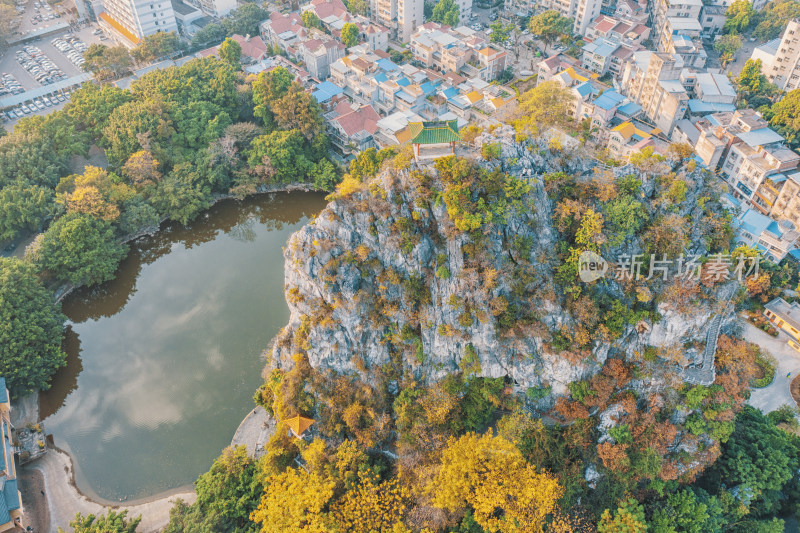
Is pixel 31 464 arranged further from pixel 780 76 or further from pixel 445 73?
pixel 780 76

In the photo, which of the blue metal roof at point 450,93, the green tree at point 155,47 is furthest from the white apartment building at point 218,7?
the blue metal roof at point 450,93

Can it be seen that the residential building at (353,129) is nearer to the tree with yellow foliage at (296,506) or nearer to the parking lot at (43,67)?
the parking lot at (43,67)

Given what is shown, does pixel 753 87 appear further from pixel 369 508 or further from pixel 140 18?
pixel 140 18

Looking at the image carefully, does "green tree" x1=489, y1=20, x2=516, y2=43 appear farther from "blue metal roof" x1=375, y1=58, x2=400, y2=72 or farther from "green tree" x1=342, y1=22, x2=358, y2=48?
"green tree" x1=342, y1=22, x2=358, y2=48

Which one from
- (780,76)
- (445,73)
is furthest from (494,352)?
(780,76)

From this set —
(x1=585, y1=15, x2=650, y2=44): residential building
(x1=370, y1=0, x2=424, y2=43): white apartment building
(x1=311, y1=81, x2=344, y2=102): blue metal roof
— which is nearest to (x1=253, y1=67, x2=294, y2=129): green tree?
(x1=311, y1=81, x2=344, y2=102): blue metal roof

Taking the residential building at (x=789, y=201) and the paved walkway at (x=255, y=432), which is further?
the residential building at (x=789, y=201)
